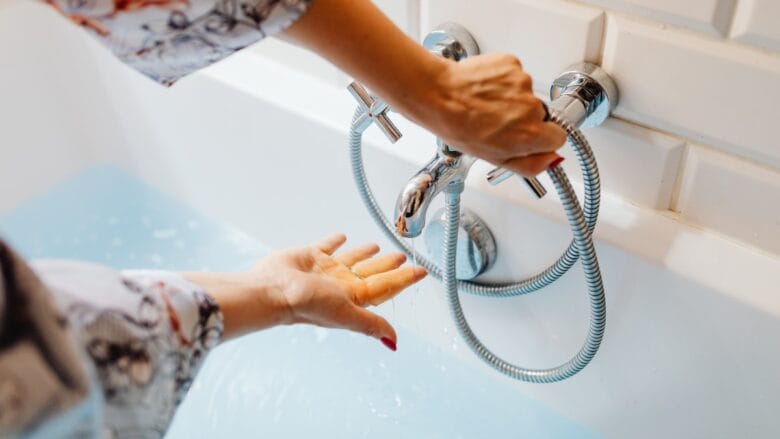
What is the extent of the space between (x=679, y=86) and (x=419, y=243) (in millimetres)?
352

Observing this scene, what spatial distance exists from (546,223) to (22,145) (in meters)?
0.84

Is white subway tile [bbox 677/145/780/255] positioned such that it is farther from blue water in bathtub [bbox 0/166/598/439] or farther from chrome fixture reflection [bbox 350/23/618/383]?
blue water in bathtub [bbox 0/166/598/439]

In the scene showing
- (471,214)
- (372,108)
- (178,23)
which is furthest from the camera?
(471,214)

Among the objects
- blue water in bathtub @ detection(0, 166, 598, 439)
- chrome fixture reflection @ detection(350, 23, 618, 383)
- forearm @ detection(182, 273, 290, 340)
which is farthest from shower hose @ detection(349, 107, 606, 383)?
forearm @ detection(182, 273, 290, 340)

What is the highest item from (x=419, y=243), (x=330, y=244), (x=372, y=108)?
(x=372, y=108)

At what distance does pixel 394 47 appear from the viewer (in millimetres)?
604

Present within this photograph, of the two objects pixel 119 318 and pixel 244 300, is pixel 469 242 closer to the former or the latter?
pixel 244 300

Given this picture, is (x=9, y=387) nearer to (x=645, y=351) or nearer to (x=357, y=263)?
(x=357, y=263)

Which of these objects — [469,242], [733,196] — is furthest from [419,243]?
[733,196]

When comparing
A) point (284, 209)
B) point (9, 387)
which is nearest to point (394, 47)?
point (9, 387)

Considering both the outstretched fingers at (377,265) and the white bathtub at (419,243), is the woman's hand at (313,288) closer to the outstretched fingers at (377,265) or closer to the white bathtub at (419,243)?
the outstretched fingers at (377,265)

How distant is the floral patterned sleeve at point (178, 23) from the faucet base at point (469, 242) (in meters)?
0.35

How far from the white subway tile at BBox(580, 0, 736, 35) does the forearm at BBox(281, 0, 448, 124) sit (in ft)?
0.66

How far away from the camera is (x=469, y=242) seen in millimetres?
878
